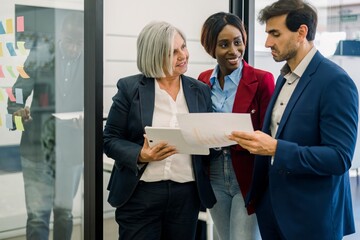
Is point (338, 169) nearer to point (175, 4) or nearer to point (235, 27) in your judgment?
point (235, 27)

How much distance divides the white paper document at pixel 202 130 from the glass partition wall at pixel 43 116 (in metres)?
0.75

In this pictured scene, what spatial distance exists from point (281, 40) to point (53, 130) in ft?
4.24

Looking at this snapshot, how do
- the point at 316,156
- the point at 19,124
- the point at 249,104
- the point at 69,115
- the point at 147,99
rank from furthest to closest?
the point at 19,124 → the point at 69,115 → the point at 249,104 → the point at 147,99 → the point at 316,156

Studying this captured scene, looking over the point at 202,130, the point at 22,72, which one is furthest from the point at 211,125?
the point at 22,72

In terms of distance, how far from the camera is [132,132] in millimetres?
1834

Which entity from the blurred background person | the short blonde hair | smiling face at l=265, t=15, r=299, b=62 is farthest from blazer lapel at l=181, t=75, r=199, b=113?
the blurred background person

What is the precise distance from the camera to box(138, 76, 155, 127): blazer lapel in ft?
5.86

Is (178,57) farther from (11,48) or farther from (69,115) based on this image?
(11,48)

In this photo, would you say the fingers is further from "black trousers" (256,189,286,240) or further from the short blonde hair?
"black trousers" (256,189,286,240)

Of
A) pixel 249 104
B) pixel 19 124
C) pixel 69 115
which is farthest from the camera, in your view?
pixel 19 124

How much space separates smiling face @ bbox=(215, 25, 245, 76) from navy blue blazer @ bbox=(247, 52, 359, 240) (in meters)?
0.45

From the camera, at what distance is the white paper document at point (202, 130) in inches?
61.4

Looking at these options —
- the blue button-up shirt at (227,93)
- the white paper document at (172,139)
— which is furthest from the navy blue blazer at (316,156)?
the blue button-up shirt at (227,93)

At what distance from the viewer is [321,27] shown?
2725 millimetres
